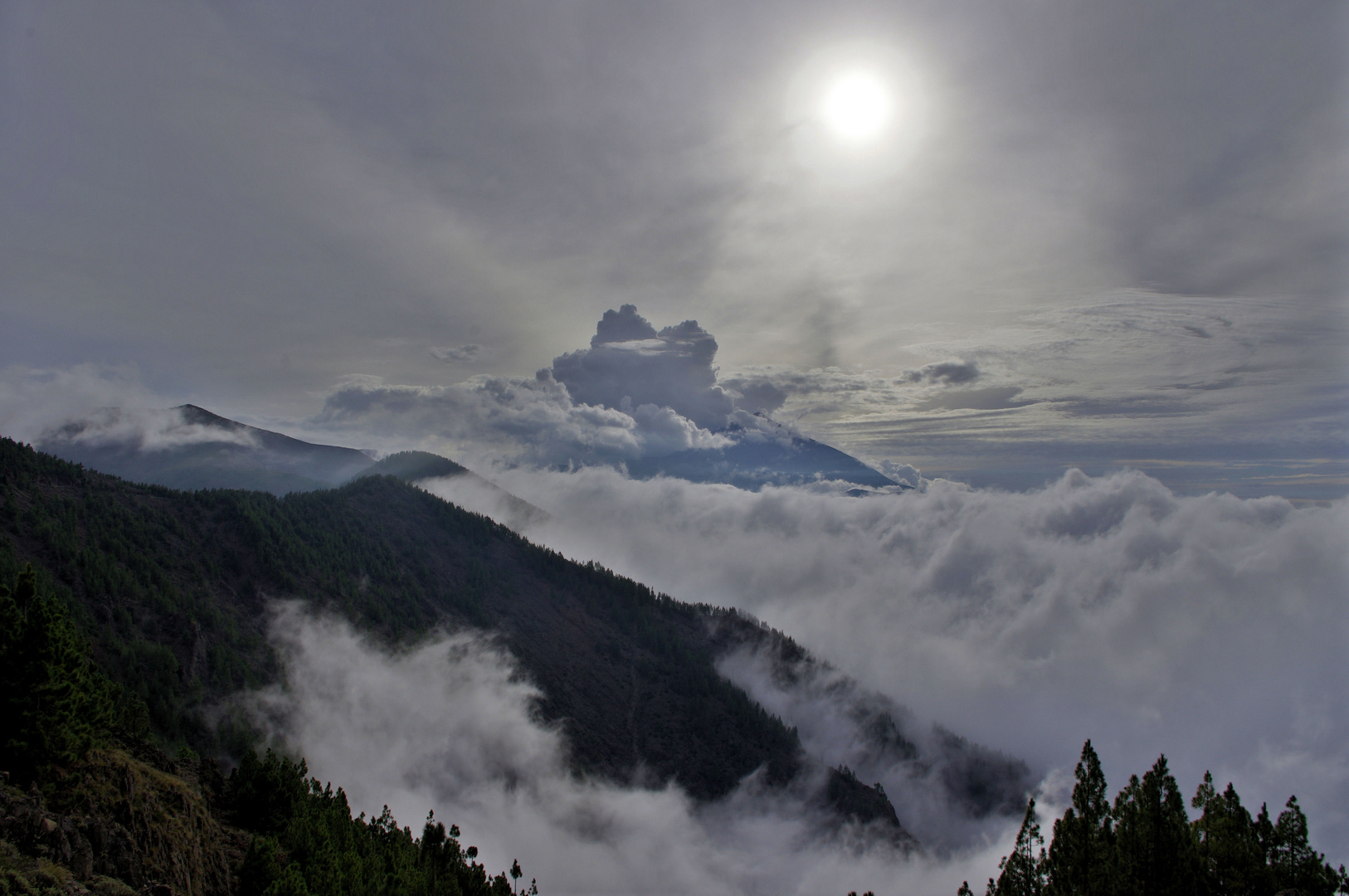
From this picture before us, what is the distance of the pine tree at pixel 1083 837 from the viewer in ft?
147

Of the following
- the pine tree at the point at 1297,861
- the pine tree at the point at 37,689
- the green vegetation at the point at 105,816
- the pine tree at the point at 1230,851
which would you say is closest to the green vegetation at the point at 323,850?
the green vegetation at the point at 105,816

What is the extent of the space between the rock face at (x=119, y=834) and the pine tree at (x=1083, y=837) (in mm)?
69540

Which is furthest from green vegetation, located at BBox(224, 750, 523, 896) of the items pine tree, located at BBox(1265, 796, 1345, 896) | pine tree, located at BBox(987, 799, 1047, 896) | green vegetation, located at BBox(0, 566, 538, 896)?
pine tree, located at BBox(1265, 796, 1345, 896)

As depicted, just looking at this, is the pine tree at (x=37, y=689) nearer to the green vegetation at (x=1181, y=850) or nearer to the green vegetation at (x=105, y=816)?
the green vegetation at (x=105, y=816)

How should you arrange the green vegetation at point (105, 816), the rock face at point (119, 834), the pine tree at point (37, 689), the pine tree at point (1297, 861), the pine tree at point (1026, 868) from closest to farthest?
1. the rock face at point (119, 834)
2. the green vegetation at point (105, 816)
3. the pine tree at point (1297, 861)
4. the pine tree at point (37, 689)
5. the pine tree at point (1026, 868)

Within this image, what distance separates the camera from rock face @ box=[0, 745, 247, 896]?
33.7 meters

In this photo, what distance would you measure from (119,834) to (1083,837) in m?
78.4

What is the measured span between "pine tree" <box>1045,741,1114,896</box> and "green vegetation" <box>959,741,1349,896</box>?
80 mm

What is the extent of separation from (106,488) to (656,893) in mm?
246509

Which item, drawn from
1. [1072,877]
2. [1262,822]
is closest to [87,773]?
[1072,877]

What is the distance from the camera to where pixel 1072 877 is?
46250 millimetres

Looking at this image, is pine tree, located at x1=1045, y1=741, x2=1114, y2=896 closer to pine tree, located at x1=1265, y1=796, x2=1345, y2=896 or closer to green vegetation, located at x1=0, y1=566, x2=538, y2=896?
pine tree, located at x1=1265, y1=796, x2=1345, y2=896

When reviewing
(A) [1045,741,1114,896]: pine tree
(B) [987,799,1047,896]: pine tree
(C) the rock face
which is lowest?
(C) the rock face

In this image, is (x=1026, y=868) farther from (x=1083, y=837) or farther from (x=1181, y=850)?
(x=1181, y=850)
